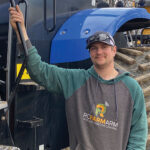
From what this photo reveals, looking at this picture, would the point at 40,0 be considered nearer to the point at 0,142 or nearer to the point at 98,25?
the point at 98,25

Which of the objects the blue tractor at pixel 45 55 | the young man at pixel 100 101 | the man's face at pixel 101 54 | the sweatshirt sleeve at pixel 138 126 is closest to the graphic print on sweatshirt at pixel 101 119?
the young man at pixel 100 101

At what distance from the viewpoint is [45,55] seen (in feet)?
7.43

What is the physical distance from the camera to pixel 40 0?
223 cm

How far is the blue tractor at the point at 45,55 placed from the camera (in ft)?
6.54

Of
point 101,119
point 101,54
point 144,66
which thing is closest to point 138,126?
point 101,119

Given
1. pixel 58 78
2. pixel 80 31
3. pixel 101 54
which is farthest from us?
pixel 80 31

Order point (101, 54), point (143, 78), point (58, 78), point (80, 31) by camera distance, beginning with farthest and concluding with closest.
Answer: point (143, 78) < point (80, 31) < point (58, 78) < point (101, 54)

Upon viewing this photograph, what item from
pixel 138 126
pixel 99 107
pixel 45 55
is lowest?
pixel 138 126

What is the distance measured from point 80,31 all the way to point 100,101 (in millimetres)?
601

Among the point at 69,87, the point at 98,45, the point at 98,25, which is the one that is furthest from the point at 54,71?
the point at 98,25

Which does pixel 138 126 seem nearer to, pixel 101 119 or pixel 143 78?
pixel 101 119

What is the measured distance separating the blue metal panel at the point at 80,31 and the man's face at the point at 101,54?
0.25 metres

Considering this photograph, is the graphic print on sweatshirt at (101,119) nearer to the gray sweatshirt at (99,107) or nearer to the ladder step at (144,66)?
the gray sweatshirt at (99,107)

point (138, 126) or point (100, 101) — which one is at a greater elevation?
point (100, 101)
